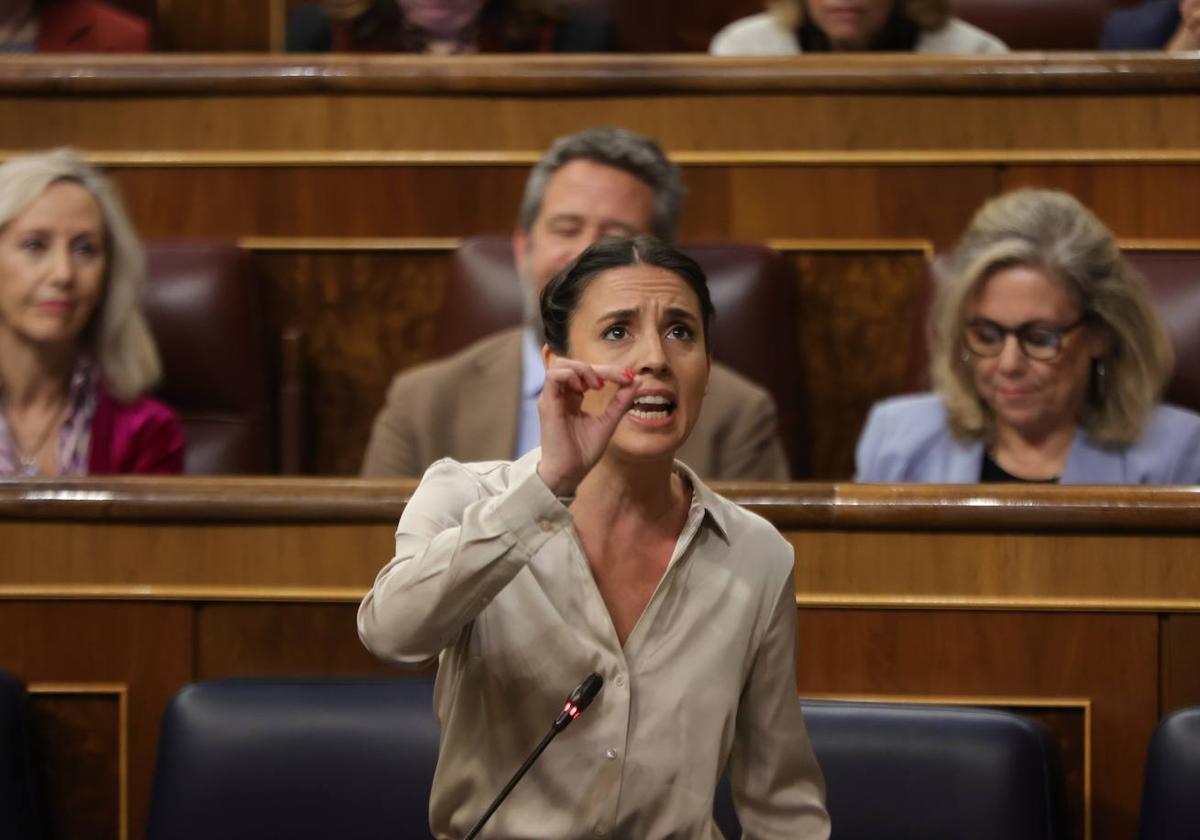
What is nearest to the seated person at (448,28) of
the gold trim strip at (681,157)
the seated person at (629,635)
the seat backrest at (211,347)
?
the gold trim strip at (681,157)

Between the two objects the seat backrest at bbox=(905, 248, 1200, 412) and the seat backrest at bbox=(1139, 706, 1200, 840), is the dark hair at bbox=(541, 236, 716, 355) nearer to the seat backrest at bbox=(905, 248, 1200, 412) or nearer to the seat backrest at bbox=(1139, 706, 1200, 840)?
the seat backrest at bbox=(1139, 706, 1200, 840)

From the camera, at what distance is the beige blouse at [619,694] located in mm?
557

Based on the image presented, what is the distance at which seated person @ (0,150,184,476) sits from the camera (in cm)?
101

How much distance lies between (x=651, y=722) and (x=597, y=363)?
4.6 inches

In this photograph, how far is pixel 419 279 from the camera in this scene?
1178 millimetres

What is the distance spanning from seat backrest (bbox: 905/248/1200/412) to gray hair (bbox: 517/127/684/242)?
168mm

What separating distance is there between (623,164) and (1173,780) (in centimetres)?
49

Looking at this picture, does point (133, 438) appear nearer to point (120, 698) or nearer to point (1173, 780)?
point (120, 698)

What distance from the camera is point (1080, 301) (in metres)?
0.96

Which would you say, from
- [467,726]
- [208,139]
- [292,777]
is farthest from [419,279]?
[467,726]

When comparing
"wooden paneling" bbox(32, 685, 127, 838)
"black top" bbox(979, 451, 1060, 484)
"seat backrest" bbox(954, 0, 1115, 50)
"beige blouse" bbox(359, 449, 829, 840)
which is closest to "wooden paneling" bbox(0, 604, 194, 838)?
"wooden paneling" bbox(32, 685, 127, 838)

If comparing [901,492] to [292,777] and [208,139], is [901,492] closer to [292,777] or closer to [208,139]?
[292,777]

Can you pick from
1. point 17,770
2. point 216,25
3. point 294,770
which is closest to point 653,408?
point 294,770

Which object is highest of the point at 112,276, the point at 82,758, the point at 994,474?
the point at 112,276
